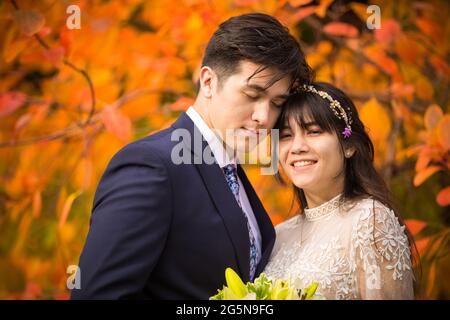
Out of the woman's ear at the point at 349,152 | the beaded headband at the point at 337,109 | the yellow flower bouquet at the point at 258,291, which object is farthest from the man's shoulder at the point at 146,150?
the woman's ear at the point at 349,152

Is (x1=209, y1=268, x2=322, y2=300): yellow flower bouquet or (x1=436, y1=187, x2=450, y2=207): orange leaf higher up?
(x1=436, y1=187, x2=450, y2=207): orange leaf

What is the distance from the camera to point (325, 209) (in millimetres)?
2930

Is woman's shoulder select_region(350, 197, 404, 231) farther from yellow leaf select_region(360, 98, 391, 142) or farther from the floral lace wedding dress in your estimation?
yellow leaf select_region(360, 98, 391, 142)

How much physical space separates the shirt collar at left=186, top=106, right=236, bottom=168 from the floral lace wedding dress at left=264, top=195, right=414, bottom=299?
60 cm

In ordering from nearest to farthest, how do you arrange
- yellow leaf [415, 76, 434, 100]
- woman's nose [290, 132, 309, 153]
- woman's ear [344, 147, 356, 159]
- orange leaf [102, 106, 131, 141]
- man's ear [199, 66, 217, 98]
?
man's ear [199, 66, 217, 98] → woman's nose [290, 132, 309, 153] → woman's ear [344, 147, 356, 159] → orange leaf [102, 106, 131, 141] → yellow leaf [415, 76, 434, 100]

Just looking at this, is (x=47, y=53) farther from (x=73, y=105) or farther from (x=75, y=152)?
(x=75, y=152)

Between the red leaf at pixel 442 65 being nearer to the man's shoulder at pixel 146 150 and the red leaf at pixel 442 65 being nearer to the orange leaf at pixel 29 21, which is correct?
the man's shoulder at pixel 146 150

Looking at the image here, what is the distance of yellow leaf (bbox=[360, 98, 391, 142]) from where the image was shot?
3691mm

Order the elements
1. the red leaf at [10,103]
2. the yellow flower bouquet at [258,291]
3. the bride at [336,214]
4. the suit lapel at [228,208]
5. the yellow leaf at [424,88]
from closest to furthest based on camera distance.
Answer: the yellow flower bouquet at [258,291] → the suit lapel at [228,208] → the bride at [336,214] → the red leaf at [10,103] → the yellow leaf at [424,88]

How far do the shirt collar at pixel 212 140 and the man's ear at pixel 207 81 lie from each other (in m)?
0.11

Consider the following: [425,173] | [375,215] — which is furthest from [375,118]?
[375,215]

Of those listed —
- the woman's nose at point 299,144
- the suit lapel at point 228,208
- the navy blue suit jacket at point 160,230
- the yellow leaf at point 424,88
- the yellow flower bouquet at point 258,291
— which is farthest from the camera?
the yellow leaf at point 424,88

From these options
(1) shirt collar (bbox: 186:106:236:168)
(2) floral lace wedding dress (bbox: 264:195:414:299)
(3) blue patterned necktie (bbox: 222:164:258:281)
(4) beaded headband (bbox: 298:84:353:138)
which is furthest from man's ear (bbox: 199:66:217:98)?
(2) floral lace wedding dress (bbox: 264:195:414:299)

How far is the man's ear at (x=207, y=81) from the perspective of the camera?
266 centimetres
